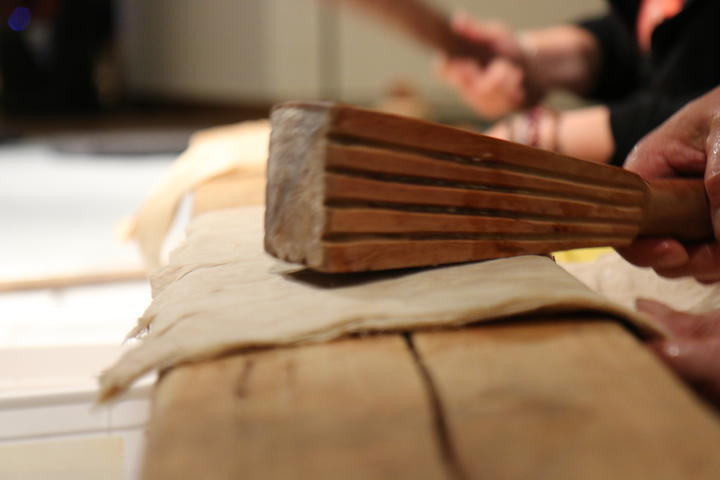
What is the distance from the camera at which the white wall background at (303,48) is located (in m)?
3.51

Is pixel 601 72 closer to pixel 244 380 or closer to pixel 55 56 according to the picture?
pixel 244 380

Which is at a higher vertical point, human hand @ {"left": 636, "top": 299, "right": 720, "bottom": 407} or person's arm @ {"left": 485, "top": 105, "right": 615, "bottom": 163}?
human hand @ {"left": 636, "top": 299, "right": 720, "bottom": 407}

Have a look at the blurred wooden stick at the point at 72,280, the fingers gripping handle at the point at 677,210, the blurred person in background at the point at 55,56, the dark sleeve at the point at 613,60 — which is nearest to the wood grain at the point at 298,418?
the fingers gripping handle at the point at 677,210

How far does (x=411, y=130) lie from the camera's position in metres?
0.53

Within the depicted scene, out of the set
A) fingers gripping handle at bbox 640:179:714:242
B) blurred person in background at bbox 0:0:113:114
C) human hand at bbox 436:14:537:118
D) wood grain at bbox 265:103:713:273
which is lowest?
blurred person in background at bbox 0:0:113:114

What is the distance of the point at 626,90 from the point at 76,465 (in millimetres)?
1808

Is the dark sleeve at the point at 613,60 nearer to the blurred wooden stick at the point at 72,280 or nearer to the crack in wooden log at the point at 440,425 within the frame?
the blurred wooden stick at the point at 72,280

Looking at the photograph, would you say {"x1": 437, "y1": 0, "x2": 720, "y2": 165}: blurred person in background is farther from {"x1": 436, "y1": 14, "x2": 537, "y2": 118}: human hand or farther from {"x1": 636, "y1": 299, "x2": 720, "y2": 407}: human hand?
{"x1": 636, "y1": 299, "x2": 720, "y2": 407}: human hand

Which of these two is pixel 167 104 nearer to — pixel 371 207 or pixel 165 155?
pixel 165 155

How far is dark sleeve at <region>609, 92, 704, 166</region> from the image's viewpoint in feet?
3.82

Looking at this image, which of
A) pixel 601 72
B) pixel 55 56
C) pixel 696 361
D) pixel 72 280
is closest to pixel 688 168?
pixel 696 361

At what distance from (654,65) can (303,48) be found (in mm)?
2401

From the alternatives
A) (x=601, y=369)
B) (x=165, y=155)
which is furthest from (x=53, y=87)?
(x=601, y=369)

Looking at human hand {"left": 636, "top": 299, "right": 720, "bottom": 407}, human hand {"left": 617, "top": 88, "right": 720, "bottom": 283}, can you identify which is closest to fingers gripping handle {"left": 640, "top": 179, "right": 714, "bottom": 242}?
Answer: human hand {"left": 617, "top": 88, "right": 720, "bottom": 283}
